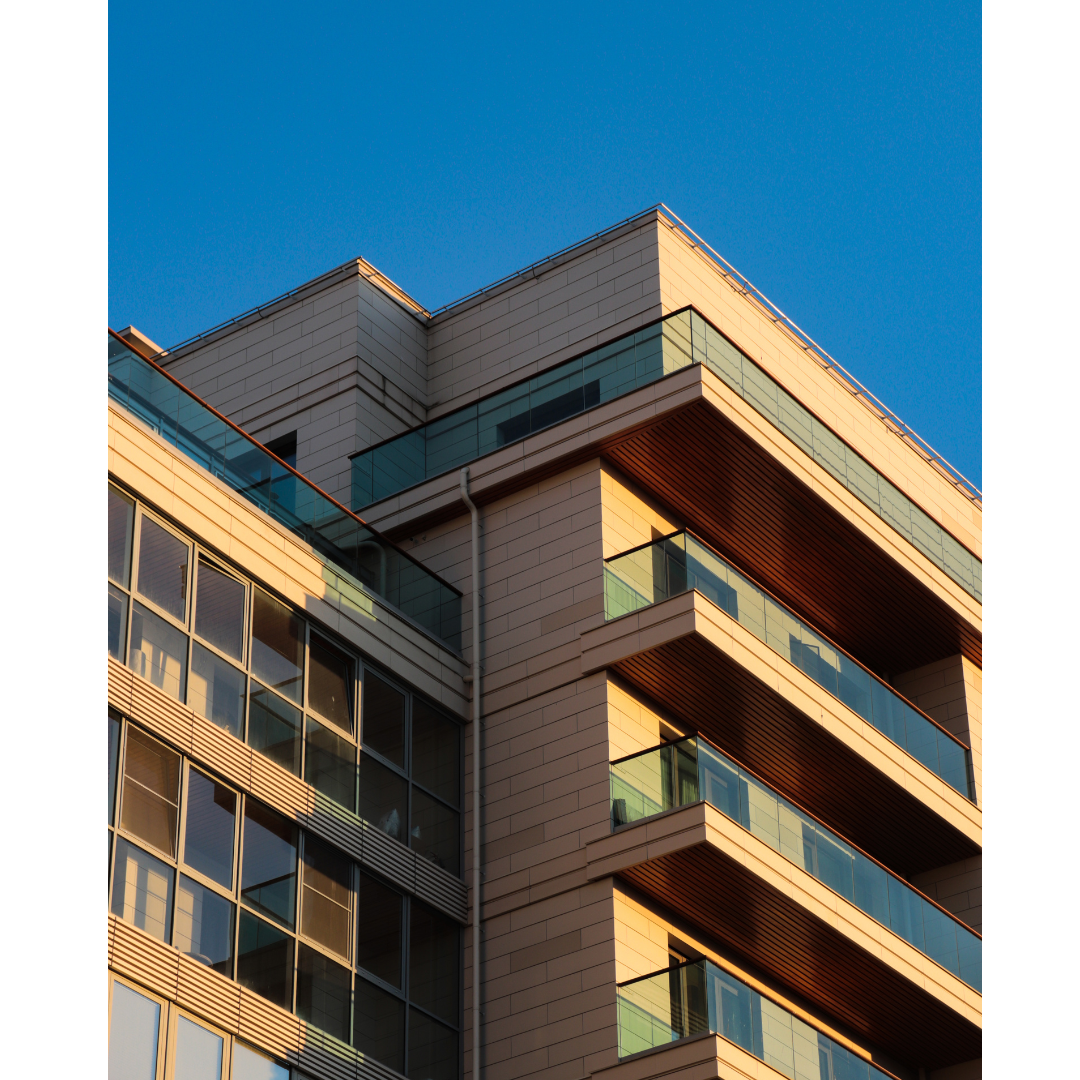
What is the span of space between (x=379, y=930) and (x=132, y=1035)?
190 inches

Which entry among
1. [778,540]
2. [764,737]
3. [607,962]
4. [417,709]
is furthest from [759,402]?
[607,962]

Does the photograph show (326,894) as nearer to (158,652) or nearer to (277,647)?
(277,647)

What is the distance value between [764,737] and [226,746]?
889 cm

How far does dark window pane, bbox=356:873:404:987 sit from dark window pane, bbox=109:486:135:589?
16.6 feet

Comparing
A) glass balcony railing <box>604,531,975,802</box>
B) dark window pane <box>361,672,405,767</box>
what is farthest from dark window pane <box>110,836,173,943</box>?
glass balcony railing <box>604,531,975,802</box>

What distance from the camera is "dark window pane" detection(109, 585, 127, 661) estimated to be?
2127cm

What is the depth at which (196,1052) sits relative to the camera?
66.5 feet

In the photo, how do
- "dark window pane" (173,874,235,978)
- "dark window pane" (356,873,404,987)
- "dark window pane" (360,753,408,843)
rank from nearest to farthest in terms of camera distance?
"dark window pane" (173,874,235,978) → "dark window pane" (356,873,404,987) → "dark window pane" (360,753,408,843)

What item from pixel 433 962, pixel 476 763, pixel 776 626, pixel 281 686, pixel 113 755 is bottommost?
pixel 433 962

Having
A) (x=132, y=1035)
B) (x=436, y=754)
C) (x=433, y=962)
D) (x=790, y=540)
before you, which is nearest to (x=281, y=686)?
(x=436, y=754)

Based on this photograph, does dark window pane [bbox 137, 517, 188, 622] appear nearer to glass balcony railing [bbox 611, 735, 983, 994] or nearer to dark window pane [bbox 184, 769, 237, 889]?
dark window pane [bbox 184, 769, 237, 889]

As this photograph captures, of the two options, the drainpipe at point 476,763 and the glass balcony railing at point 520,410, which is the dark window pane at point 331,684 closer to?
the drainpipe at point 476,763

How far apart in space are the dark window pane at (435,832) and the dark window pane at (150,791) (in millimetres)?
4572

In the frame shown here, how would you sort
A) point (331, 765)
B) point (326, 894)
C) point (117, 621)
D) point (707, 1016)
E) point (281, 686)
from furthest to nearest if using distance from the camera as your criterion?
1. point (331, 765)
2. point (281, 686)
3. point (326, 894)
4. point (707, 1016)
5. point (117, 621)
